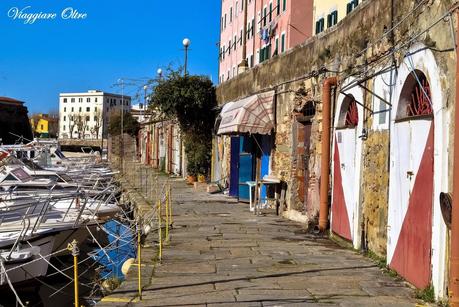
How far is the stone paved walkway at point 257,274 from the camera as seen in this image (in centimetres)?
608

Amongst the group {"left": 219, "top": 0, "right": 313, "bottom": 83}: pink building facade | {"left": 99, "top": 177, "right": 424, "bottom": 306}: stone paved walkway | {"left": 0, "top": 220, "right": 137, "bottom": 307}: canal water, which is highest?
{"left": 219, "top": 0, "right": 313, "bottom": 83}: pink building facade

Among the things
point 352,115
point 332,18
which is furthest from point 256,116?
point 332,18

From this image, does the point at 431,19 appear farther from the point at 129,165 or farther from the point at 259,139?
the point at 129,165

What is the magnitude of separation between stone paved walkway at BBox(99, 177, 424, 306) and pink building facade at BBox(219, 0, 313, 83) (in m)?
19.0

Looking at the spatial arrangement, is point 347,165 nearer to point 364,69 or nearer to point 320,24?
point 364,69

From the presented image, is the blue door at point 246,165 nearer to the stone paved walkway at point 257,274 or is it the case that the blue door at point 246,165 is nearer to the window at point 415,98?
the stone paved walkway at point 257,274

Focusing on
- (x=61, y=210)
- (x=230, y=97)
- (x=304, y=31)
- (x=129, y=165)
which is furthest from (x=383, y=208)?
(x=304, y=31)

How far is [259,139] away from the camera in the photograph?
16.4m

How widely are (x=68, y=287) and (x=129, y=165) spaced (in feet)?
74.9

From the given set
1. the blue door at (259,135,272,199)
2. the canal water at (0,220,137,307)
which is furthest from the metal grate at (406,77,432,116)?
the blue door at (259,135,272,199)

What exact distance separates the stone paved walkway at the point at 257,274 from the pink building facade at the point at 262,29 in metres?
19.0

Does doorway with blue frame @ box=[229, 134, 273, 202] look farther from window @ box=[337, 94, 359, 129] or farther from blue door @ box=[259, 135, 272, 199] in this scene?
window @ box=[337, 94, 359, 129]

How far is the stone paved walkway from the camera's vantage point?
20.0 feet

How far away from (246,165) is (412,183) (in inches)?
414
